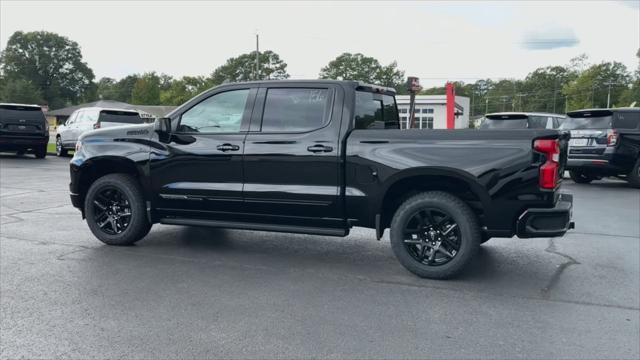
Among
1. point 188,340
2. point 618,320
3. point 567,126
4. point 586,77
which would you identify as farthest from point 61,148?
point 586,77

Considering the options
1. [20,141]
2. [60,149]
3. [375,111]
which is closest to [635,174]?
[375,111]

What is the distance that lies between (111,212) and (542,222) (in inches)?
186

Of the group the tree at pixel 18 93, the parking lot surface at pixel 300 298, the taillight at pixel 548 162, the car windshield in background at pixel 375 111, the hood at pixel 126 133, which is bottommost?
the parking lot surface at pixel 300 298

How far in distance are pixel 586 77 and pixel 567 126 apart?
92.6 metres

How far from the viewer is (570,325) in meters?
4.12

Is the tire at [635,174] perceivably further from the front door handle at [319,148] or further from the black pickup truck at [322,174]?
the front door handle at [319,148]

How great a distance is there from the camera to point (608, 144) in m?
12.3

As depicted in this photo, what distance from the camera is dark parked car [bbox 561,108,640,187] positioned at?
12.3 meters

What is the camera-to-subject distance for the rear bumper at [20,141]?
17.8 metres

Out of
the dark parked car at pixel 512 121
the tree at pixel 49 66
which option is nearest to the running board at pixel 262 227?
the dark parked car at pixel 512 121

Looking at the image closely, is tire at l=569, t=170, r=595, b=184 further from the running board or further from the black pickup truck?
the running board

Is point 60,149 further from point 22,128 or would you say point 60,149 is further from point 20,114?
point 20,114

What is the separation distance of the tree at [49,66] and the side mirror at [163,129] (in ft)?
357

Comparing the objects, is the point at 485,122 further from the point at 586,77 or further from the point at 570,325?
the point at 586,77
